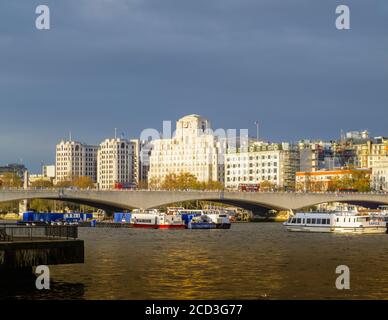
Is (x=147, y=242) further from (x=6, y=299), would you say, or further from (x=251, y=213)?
(x=251, y=213)

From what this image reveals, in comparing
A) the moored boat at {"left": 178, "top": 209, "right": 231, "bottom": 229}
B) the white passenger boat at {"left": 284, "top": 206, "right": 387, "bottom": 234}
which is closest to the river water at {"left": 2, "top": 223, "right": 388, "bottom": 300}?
the white passenger boat at {"left": 284, "top": 206, "right": 387, "bottom": 234}

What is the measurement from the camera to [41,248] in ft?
113

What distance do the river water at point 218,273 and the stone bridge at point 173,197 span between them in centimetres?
5917

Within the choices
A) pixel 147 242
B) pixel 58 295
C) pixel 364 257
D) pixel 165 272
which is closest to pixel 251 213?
pixel 147 242

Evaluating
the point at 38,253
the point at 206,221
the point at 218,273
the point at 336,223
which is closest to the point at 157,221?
the point at 206,221

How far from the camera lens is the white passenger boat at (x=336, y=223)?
322 ft

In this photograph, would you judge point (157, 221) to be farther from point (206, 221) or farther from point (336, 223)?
point (336, 223)

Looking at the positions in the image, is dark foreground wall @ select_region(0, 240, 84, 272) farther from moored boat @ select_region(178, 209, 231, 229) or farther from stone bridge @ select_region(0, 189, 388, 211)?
stone bridge @ select_region(0, 189, 388, 211)

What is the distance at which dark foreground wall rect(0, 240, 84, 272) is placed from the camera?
3325 cm

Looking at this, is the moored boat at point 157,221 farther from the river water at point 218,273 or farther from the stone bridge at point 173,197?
the river water at point 218,273

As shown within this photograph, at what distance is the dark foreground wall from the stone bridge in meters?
91.6

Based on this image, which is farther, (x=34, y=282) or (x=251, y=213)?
(x=251, y=213)
